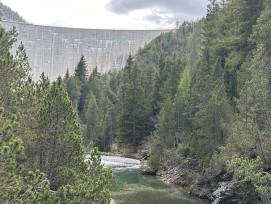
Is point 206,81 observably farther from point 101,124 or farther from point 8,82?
point 101,124

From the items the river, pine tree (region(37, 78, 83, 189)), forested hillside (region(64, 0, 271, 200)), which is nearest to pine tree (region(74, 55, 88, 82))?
forested hillside (region(64, 0, 271, 200))

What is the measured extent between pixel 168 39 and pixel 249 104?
11305 cm

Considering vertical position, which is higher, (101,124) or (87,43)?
(87,43)

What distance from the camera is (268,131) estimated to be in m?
27.8

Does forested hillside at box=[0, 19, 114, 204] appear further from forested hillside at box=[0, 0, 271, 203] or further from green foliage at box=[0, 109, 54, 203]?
green foliage at box=[0, 109, 54, 203]

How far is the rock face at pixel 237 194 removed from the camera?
26.1 metres

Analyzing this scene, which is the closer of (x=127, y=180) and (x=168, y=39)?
(x=127, y=180)

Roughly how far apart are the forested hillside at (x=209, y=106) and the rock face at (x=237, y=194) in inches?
15.5

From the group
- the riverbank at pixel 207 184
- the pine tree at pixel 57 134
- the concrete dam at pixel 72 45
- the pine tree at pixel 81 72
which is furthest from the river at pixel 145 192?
the concrete dam at pixel 72 45

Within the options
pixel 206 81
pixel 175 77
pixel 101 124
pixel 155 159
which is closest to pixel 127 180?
pixel 155 159

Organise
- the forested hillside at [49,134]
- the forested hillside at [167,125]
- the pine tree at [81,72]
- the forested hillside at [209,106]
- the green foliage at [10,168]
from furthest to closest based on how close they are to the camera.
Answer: the pine tree at [81,72], the forested hillside at [209,106], the forested hillside at [49,134], the forested hillside at [167,125], the green foliage at [10,168]

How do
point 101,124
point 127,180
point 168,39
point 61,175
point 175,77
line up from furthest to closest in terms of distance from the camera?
1. point 168,39
2. point 101,124
3. point 175,77
4. point 127,180
5. point 61,175

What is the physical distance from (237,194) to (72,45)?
128 metres

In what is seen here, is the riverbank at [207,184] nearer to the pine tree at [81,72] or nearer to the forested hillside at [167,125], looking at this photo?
the forested hillside at [167,125]
